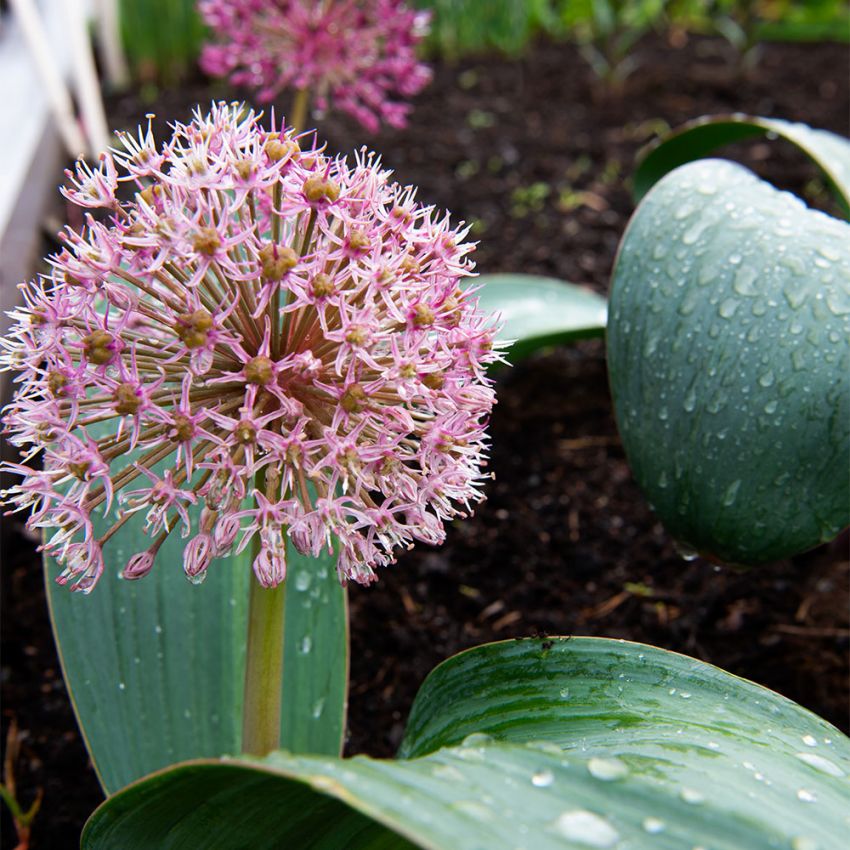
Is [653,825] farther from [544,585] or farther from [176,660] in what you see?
[544,585]

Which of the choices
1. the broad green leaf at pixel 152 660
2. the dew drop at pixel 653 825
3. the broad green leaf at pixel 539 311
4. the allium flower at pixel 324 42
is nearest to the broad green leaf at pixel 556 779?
the dew drop at pixel 653 825

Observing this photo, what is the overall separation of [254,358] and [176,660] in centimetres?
41

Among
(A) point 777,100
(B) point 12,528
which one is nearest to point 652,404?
(B) point 12,528

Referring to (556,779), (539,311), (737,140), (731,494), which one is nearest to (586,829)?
(556,779)

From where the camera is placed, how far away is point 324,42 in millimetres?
1785

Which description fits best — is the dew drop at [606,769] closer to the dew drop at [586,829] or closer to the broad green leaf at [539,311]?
the dew drop at [586,829]

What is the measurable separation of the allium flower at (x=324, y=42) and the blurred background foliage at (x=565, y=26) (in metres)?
1.24

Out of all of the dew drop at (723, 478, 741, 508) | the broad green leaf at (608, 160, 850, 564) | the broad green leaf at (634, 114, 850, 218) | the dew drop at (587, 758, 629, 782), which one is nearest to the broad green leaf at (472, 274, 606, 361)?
the broad green leaf at (634, 114, 850, 218)

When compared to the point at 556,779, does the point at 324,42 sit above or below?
above

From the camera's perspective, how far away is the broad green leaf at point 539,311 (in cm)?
133

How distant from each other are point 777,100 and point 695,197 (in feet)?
7.15

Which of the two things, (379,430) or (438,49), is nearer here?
(379,430)

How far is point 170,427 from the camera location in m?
0.69

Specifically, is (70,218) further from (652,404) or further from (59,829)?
(652,404)
